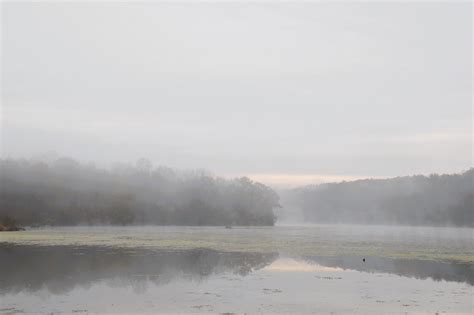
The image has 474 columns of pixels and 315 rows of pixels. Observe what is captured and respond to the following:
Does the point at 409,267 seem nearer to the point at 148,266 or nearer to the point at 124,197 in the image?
the point at 148,266

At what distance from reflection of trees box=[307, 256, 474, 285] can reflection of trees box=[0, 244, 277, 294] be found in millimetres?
5232

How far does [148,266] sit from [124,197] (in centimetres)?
11459

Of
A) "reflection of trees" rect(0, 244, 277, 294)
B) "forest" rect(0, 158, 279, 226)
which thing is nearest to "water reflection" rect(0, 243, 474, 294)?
"reflection of trees" rect(0, 244, 277, 294)

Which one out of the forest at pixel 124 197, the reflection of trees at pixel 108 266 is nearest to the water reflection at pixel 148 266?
the reflection of trees at pixel 108 266

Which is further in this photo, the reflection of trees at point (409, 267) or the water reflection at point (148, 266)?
the reflection of trees at point (409, 267)

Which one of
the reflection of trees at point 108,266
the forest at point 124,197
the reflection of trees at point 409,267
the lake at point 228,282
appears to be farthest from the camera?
the forest at point 124,197

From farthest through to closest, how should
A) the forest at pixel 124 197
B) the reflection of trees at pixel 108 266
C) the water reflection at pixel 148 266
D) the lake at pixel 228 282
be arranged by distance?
the forest at pixel 124 197, the water reflection at pixel 148 266, the reflection of trees at pixel 108 266, the lake at pixel 228 282

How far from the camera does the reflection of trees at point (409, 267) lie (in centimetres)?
2802

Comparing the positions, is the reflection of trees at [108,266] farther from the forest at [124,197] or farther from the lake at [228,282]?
the forest at [124,197]

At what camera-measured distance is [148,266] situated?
29.3 metres

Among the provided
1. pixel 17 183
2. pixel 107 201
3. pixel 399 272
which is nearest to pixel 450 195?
pixel 107 201

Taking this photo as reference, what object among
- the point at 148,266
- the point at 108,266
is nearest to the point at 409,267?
the point at 148,266

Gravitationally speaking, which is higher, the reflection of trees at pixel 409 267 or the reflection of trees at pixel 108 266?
the reflection of trees at pixel 108 266

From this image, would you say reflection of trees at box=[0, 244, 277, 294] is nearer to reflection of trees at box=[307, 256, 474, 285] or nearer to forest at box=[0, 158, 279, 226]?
reflection of trees at box=[307, 256, 474, 285]
